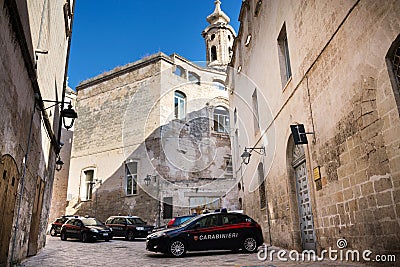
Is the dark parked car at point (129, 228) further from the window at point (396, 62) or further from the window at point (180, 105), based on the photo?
the window at point (396, 62)

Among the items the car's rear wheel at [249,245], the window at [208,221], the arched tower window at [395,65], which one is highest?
the arched tower window at [395,65]

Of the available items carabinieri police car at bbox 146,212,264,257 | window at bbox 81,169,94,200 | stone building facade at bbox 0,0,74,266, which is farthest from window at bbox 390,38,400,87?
window at bbox 81,169,94,200

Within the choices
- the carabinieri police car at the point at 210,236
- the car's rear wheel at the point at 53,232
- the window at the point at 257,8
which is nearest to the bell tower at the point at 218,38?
the window at the point at 257,8

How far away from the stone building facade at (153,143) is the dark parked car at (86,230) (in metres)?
4.46

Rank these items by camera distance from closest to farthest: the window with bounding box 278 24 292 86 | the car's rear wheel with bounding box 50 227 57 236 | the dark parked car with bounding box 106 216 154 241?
the window with bounding box 278 24 292 86 < the dark parked car with bounding box 106 216 154 241 < the car's rear wheel with bounding box 50 227 57 236

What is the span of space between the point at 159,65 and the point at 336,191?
769 inches

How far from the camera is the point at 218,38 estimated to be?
36.4 m

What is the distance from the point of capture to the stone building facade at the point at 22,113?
513 cm

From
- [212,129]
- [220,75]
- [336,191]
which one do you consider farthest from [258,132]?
[220,75]

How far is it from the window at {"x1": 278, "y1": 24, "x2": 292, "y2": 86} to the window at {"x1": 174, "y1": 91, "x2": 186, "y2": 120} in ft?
46.5

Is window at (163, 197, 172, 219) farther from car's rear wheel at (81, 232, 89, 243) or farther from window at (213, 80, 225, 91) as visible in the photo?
window at (213, 80, 225, 91)

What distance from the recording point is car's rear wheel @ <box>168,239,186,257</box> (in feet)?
30.7

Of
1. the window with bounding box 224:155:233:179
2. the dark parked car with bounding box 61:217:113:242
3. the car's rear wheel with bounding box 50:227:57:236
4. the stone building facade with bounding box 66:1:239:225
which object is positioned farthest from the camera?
the window with bounding box 224:155:233:179

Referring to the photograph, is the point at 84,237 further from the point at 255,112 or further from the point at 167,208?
the point at 255,112
